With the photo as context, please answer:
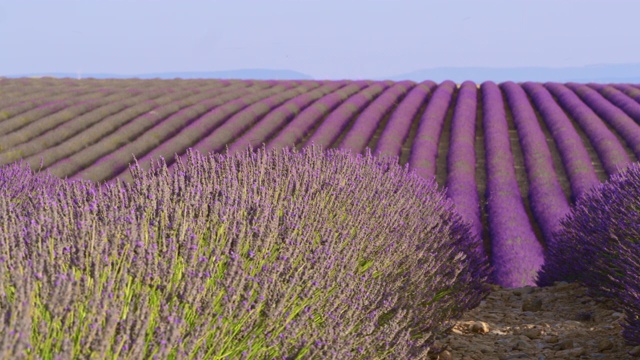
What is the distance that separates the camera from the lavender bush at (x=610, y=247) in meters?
4.46

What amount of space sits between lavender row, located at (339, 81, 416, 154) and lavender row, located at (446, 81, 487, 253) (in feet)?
6.84

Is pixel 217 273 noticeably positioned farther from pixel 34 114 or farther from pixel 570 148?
pixel 34 114

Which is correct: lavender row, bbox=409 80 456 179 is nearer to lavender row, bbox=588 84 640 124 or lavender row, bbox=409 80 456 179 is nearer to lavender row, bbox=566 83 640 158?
lavender row, bbox=566 83 640 158

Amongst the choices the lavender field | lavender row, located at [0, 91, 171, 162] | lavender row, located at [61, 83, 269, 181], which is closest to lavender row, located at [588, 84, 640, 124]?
the lavender field

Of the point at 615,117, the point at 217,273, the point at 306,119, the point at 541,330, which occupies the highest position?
the point at 615,117

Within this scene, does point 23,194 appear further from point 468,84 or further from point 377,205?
point 468,84

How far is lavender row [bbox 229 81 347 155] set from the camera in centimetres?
1557

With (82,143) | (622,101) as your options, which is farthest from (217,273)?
(622,101)

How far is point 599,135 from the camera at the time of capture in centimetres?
1554

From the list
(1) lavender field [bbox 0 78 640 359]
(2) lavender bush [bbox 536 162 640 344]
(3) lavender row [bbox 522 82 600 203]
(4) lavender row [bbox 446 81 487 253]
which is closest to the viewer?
(2) lavender bush [bbox 536 162 640 344]

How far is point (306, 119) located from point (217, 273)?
50.9 feet

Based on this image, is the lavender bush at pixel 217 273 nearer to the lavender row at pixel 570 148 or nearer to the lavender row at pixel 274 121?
the lavender row at pixel 570 148

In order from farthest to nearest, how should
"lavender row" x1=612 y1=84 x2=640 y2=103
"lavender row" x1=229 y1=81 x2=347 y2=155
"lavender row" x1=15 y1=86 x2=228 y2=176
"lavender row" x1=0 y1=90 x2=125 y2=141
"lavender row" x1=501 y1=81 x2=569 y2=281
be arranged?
"lavender row" x1=612 y1=84 x2=640 y2=103 < "lavender row" x1=0 y1=90 x2=125 y2=141 < "lavender row" x1=229 y1=81 x2=347 y2=155 < "lavender row" x1=15 y1=86 x2=228 y2=176 < "lavender row" x1=501 y1=81 x2=569 y2=281

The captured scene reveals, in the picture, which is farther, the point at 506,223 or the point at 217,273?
the point at 506,223
